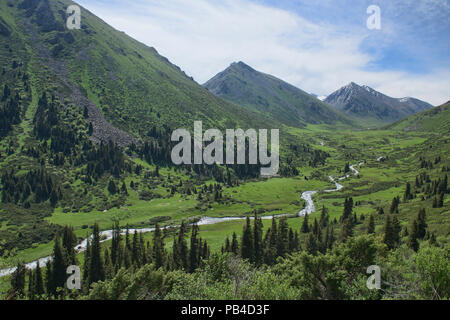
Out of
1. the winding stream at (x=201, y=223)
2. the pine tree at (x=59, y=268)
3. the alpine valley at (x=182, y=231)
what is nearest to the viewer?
the alpine valley at (x=182, y=231)

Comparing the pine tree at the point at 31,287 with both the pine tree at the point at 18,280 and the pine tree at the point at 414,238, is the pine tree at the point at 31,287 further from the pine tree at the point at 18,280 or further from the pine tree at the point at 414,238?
the pine tree at the point at 414,238

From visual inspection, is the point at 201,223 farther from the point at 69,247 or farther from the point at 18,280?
the point at 18,280

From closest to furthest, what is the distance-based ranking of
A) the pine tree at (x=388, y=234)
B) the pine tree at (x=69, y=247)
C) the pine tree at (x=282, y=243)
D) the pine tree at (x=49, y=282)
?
1. the pine tree at (x=49, y=282)
2. the pine tree at (x=388, y=234)
3. the pine tree at (x=69, y=247)
4. the pine tree at (x=282, y=243)

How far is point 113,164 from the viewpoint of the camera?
183 meters

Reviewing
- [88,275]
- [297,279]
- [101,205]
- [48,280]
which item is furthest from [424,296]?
[101,205]

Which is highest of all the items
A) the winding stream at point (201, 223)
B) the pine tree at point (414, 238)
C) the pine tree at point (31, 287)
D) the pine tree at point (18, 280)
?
the pine tree at point (414, 238)

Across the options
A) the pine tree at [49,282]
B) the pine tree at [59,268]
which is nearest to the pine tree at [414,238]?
the pine tree at [59,268]

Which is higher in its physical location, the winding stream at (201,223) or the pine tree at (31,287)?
the pine tree at (31,287)

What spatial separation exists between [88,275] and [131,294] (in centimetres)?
4574

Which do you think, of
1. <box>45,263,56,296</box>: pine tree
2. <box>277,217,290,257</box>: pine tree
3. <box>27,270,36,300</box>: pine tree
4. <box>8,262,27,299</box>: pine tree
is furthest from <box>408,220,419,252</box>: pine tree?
<box>8,262,27,299</box>: pine tree

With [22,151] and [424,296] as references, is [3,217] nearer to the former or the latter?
[22,151]

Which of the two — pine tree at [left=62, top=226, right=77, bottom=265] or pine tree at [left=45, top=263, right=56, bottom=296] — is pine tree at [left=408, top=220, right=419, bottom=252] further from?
pine tree at [left=45, top=263, right=56, bottom=296]
